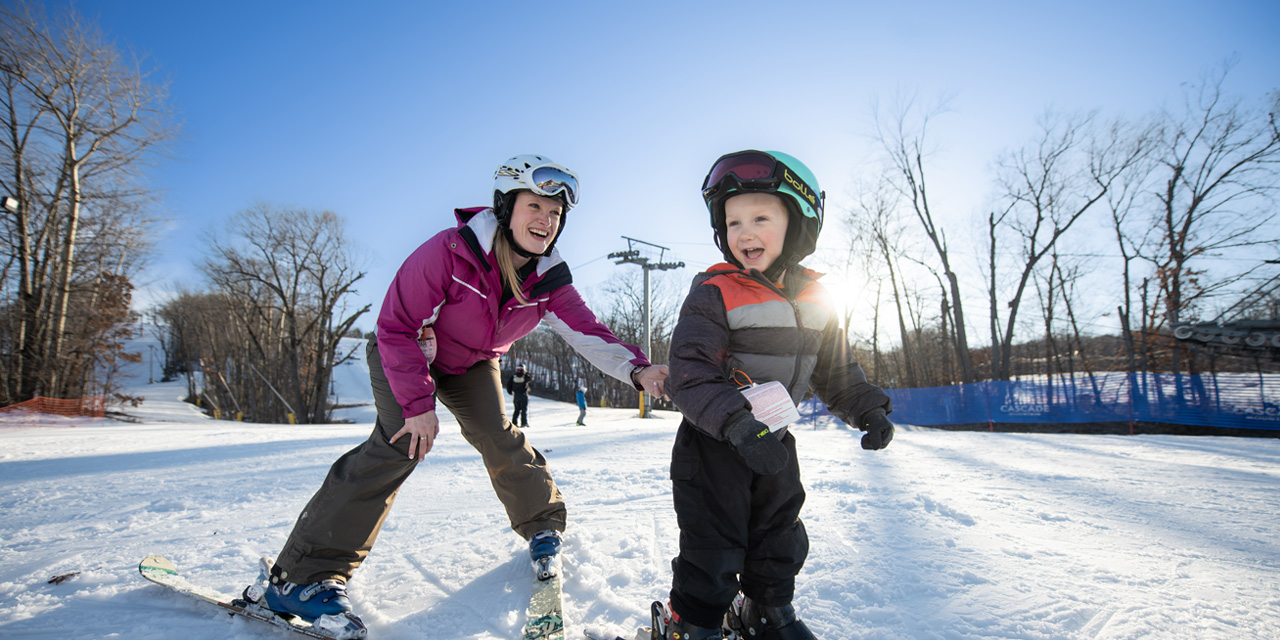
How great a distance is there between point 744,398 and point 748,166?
0.85 meters

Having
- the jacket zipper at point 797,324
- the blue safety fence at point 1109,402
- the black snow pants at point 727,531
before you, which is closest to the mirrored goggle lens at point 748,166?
the jacket zipper at point 797,324

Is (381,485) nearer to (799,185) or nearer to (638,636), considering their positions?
(638,636)

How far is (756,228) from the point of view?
1660 mm

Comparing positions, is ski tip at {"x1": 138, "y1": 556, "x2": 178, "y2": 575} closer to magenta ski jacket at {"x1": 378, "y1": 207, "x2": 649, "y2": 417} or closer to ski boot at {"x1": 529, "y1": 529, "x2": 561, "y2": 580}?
magenta ski jacket at {"x1": 378, "y1": 207, "x2": 649, "y2": 417}

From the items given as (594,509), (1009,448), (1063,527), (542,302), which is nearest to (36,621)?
(542,302)

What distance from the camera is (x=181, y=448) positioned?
6.02 meters

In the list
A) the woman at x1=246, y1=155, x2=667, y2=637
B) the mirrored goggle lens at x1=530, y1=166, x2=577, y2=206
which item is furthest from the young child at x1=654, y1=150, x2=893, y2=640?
the mirrored goggle lens at x1=530, y1=166, x2=577, y2=206

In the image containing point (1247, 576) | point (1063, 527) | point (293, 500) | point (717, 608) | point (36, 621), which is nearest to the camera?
point (717, 608)

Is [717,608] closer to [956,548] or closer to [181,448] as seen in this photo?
[956,548]

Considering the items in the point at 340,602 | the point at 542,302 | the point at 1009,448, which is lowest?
the point at 1009,448

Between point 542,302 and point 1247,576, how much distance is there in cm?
321

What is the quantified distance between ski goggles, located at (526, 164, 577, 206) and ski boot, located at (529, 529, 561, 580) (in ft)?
4.98

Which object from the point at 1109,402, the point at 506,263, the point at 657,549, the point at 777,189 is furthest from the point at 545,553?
the point at 1109,402

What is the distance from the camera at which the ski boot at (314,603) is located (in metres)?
1.57
